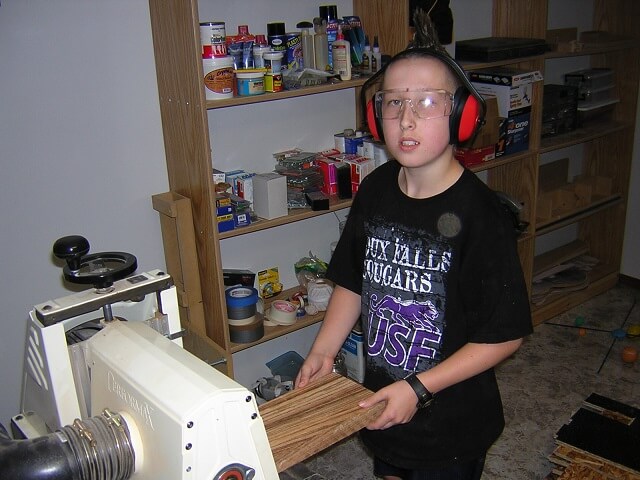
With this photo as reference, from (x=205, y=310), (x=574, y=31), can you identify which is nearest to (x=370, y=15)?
(x=205, y=310)

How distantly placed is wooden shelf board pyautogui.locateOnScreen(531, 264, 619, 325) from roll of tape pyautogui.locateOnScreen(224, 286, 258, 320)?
1.67m

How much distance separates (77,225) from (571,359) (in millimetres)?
2352

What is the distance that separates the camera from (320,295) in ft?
8.86

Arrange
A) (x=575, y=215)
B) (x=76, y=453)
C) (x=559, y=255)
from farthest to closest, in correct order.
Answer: (x=559, y=255)
(x=575, y=215)
(x=76, y=453)

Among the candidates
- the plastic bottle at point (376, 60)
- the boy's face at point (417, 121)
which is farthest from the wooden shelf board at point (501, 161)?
the boy's face at point (417, 121)

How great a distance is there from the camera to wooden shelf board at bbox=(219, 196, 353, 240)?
2.34m

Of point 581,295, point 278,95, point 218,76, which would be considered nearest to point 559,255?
point 581,295

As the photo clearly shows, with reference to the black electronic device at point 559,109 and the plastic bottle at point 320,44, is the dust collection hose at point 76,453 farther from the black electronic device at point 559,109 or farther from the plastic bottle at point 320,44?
the black electronic device at point 559,109

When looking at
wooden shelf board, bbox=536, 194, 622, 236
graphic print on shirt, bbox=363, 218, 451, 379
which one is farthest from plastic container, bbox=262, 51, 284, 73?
wooden shelf board, bbox=536, 194, 622, 236

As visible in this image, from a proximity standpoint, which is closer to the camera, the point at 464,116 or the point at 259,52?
the point at 464,116

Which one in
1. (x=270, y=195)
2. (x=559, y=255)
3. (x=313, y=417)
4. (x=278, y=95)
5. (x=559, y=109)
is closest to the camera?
(x=313, y=417)

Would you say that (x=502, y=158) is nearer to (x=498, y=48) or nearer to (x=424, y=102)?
(x=498, y=48)

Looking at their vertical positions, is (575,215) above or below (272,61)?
below

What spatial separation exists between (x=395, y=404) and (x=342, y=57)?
1640 millimetres
